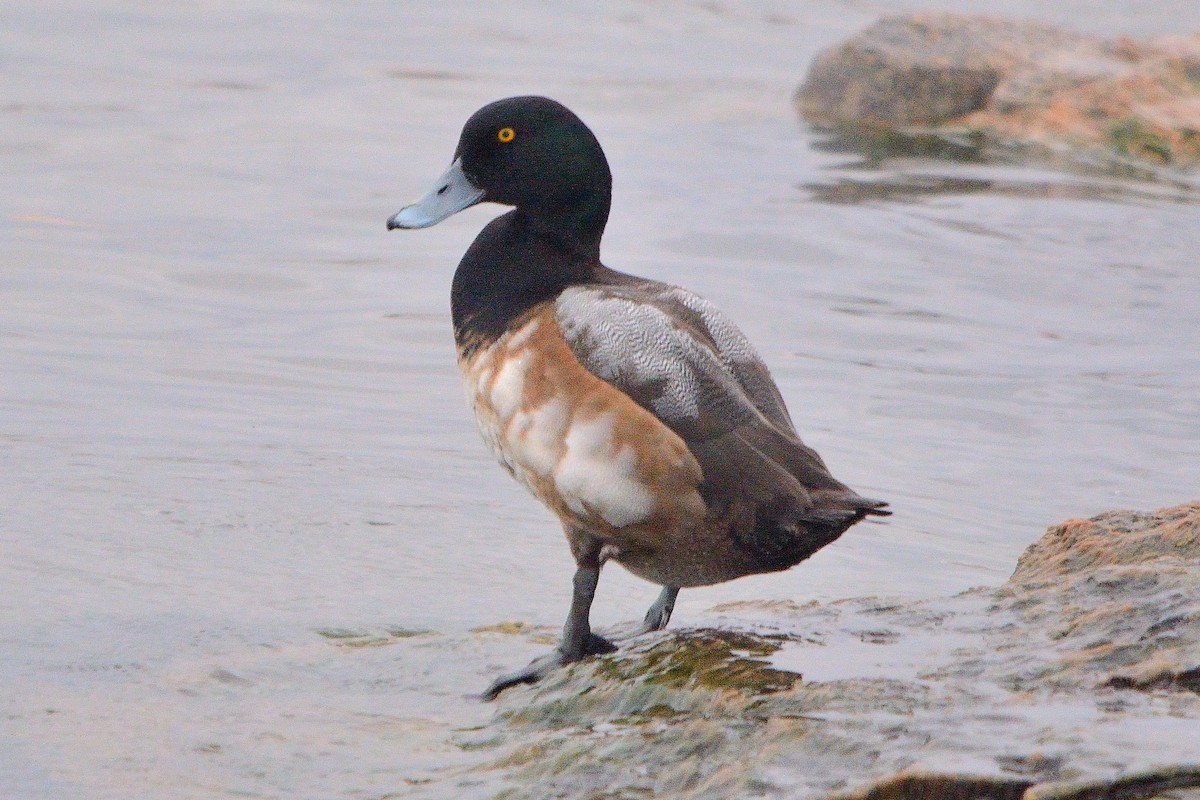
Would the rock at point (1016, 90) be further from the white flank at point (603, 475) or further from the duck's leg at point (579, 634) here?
the white flank at point (603, 475)

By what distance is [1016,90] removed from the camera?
1359 centimetres

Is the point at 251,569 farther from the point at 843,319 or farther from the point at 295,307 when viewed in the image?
the point at 843,319

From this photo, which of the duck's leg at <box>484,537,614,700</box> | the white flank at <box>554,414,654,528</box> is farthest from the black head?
the duck's leg at <box>484,537,614,700</box>

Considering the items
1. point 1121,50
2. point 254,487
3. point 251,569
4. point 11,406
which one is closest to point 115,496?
point 254,487

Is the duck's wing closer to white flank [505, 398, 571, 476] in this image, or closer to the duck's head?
white flank [505, 398, 571, 476]

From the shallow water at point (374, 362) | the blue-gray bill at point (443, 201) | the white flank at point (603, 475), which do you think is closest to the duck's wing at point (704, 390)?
the white flank at point (603, 475)

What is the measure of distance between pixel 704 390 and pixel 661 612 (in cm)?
71

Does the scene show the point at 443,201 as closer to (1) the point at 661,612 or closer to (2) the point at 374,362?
(1) the point at 661,612

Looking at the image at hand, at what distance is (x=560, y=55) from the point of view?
17250 millimetres

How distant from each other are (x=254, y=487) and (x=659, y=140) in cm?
828

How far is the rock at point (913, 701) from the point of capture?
3141 mm

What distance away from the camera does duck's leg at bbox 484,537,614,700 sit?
14.3 ft

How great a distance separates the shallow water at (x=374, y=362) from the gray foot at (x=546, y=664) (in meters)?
0.10

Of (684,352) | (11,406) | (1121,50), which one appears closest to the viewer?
(684,352)
